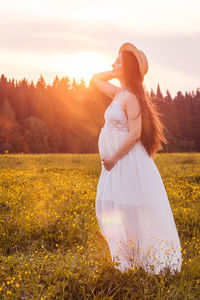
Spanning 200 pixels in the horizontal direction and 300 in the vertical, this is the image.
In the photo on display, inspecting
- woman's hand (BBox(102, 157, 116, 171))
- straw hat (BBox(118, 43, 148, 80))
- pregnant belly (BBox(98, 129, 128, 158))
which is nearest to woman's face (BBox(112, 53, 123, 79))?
straw hat (BBox(118, 43, 148, 80))

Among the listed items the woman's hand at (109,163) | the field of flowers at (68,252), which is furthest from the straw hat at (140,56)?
the field of flowers at (68,252)

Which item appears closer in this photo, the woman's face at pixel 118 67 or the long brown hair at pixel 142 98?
the long brown hair at pixel 142 98

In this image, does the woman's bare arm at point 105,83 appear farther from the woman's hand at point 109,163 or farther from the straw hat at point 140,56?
the woman's hand at point 109,163

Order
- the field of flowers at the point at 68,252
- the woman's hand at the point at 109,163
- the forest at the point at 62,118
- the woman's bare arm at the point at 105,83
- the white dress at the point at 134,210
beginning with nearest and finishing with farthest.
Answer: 1. the field of flowers at the point at 68,252
2. the white dress at the point at 134,210
3. the woman's hand at the point at 109,163
4. the woman's bare arm at the point at 105,83
5. the forest at the point at 62,118

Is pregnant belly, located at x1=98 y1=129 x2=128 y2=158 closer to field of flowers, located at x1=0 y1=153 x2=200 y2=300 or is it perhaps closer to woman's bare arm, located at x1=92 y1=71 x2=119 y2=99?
woman's bare arm, located at x1=92 y1=71 x2=119 y2=99

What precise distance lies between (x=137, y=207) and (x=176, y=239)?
2.58ft

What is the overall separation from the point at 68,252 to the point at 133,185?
159 cm

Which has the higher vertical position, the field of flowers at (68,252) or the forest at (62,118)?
the forest at (62,118)

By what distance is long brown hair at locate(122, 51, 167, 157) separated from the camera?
12.9 feet

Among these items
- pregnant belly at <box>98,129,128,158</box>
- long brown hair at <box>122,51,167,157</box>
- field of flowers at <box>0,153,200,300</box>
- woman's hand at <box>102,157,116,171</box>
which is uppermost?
long brown hair at <box>122,51,167,157</box>

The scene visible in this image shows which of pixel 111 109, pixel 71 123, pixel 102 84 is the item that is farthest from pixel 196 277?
pixel 71 123

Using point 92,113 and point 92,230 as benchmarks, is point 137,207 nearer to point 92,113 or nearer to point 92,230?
point 92,230

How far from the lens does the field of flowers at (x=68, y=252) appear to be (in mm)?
3344

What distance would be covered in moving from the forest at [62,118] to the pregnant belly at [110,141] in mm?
54654
